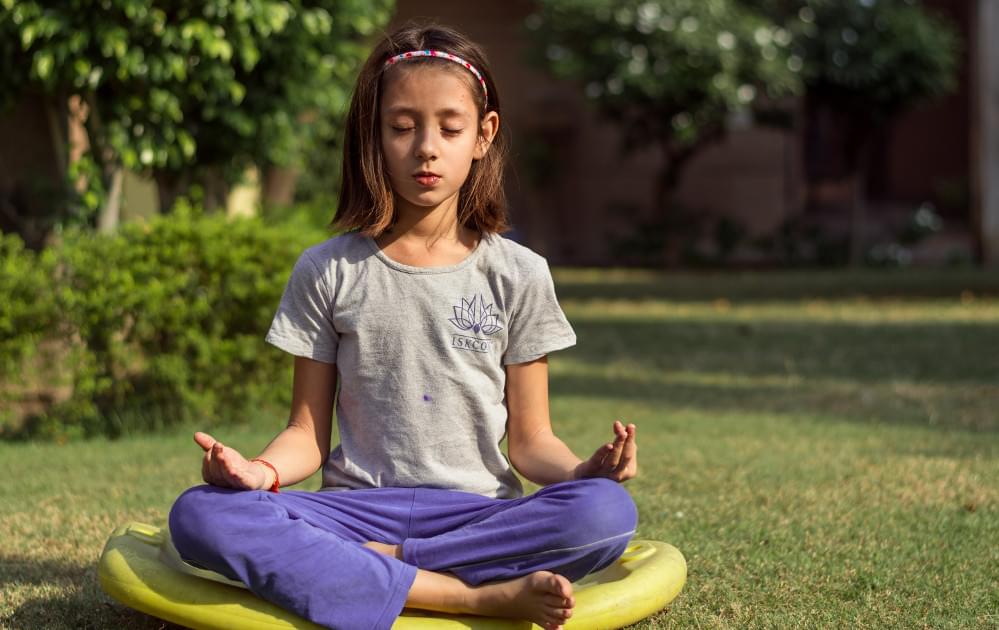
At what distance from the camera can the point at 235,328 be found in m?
5.67

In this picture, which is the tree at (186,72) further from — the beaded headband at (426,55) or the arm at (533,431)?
the arm at (533,431)

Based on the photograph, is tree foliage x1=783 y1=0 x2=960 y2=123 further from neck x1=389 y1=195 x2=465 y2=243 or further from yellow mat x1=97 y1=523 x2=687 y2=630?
yellow mat x1=97 y1=523 x2=687 y2=630

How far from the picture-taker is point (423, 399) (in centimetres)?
288

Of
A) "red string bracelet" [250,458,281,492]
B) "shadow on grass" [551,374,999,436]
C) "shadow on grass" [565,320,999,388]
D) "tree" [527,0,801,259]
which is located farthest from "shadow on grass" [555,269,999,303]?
"red string bracelet" [250,458,281,492]

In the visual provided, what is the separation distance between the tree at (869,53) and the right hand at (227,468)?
41.9 feet

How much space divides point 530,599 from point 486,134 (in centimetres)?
110

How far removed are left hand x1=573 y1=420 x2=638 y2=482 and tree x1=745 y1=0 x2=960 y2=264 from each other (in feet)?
41.1

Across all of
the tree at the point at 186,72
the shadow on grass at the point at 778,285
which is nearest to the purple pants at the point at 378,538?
the tree at the point at 186,72

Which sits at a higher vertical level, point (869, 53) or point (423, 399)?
point (869, 53)

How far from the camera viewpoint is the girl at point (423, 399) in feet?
8.66

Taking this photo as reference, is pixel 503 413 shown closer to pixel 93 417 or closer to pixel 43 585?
pixel 43 585

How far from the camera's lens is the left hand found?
2.60 meters

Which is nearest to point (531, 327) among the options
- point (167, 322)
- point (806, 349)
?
point (167, 322)

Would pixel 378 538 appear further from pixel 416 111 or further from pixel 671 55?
pixel 671 55
